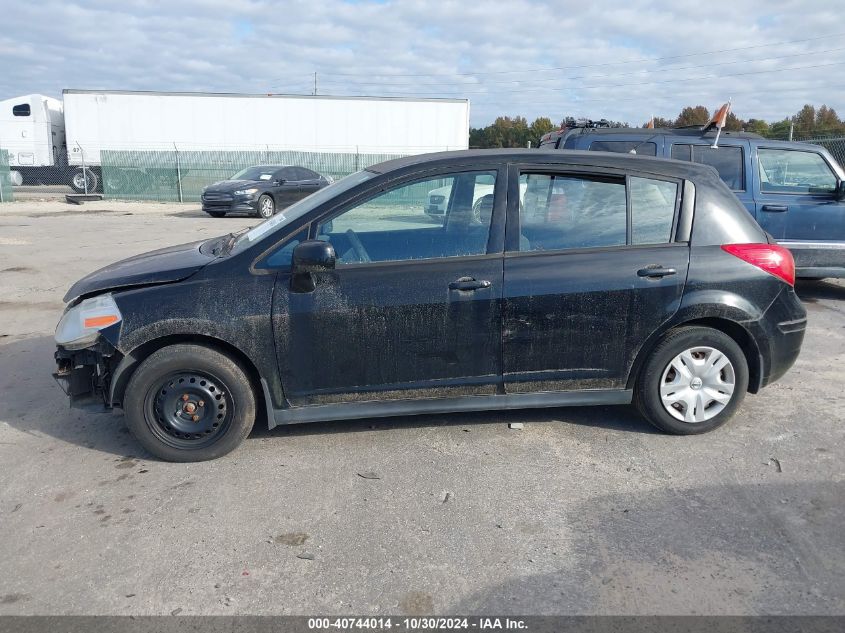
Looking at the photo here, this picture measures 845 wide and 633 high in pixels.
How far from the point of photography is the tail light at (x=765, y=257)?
13.9 ft

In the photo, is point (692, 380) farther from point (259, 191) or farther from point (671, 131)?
point (259, 191)

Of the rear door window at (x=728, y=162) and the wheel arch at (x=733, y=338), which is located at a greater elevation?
the rear door window at (x=728, y=162)

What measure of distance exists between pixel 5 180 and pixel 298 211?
24542mm

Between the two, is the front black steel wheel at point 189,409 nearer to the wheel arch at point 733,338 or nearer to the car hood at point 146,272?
the car hood at point 146,272

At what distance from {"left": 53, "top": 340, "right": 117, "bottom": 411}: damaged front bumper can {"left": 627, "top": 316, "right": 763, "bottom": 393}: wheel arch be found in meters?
3.15

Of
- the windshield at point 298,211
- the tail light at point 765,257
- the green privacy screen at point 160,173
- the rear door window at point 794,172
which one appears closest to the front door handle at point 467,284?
the windshield at point 298,211

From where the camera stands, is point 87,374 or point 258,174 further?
point 258,174

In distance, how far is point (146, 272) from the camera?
4051mm

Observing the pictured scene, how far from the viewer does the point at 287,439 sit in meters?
4.31

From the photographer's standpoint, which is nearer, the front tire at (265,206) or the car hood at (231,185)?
the car hood at (231,185)

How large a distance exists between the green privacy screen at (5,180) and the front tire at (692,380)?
25.8 meters

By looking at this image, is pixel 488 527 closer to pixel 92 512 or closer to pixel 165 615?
pixel 165 615

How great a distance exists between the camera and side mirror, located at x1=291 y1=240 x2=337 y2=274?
378cm

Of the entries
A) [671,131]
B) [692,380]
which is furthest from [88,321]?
[671,131]
